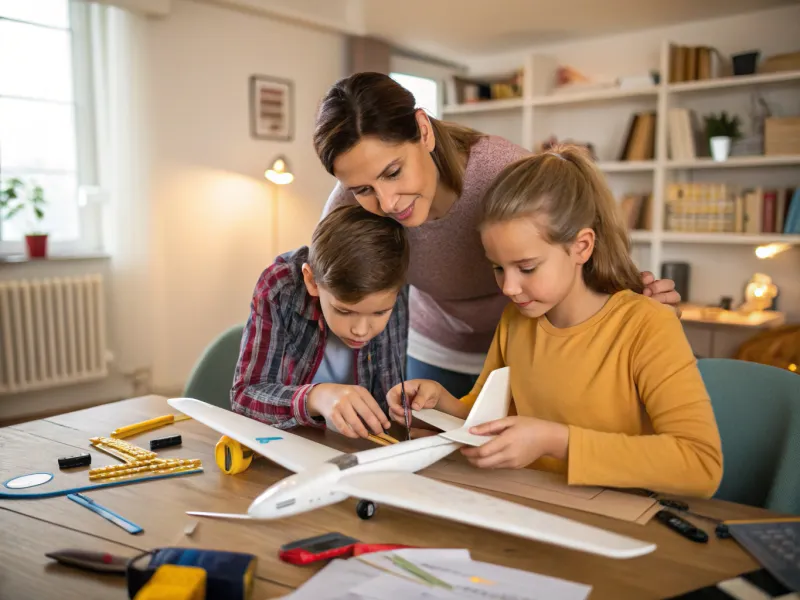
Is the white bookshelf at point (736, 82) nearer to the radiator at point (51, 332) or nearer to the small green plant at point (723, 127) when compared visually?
the small green plant at point (723, 127)

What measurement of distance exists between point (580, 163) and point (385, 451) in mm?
723

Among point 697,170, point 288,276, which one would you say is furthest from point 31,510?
point 697,170

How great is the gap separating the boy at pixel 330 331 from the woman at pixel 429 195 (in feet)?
0.31

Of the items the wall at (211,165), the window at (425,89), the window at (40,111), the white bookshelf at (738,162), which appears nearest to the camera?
the window at (40,111)

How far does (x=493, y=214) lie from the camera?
134 centimetres

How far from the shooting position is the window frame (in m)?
3.90

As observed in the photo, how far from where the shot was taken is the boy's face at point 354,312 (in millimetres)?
1420

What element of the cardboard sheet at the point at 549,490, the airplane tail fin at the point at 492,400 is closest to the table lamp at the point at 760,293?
the airplane tail fin at the point at 492,400

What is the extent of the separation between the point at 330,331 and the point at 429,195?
0.41 meters

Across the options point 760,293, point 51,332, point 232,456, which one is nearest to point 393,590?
point 232,456

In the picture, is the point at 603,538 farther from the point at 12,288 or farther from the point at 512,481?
the point at 12,288

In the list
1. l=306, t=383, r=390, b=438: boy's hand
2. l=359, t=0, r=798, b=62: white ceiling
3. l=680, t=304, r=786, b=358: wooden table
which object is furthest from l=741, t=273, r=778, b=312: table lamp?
l=306, t=383, r=390, b=438: boy's hand

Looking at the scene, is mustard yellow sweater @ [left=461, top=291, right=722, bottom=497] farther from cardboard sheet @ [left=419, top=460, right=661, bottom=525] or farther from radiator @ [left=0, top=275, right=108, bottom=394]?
radiator @ [left=0, top=275, right=108, bottom=394]

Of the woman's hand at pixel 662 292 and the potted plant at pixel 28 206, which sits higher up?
the potted plant at pixel 28 206
